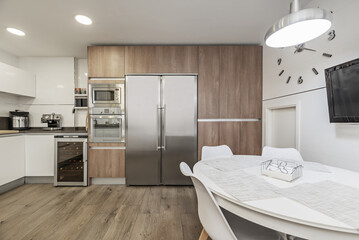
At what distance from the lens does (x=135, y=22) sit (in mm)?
2305

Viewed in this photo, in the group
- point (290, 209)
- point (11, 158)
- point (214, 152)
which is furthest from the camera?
point (11, 158)

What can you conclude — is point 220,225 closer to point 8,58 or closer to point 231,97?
point 231,97

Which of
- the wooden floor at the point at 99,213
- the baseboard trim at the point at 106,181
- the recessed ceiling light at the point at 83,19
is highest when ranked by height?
the recessed ceiling light at the point at 83,19

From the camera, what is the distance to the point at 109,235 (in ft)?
5.45

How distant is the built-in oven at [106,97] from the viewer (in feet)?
9.46

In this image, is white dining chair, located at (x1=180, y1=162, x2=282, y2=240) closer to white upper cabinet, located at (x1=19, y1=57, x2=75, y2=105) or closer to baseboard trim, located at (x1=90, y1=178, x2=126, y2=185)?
baseboard trim, located at (x1=90, y1=178, x2=126, y2=185)

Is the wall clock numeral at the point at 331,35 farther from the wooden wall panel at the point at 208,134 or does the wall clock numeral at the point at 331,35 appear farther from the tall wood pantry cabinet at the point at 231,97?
the wooden wall panel at the point at 208,134

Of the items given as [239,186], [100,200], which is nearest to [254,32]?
[239,186]

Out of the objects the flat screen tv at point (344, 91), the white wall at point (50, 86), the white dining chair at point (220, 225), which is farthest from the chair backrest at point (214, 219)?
the white wall at point (50, 86)

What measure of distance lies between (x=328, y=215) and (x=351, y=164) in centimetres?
132

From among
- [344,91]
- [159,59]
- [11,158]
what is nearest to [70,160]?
[11,158]

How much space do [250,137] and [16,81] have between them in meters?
4.58

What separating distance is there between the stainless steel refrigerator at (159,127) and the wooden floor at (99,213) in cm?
31

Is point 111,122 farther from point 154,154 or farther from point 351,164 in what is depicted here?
point 351,164
